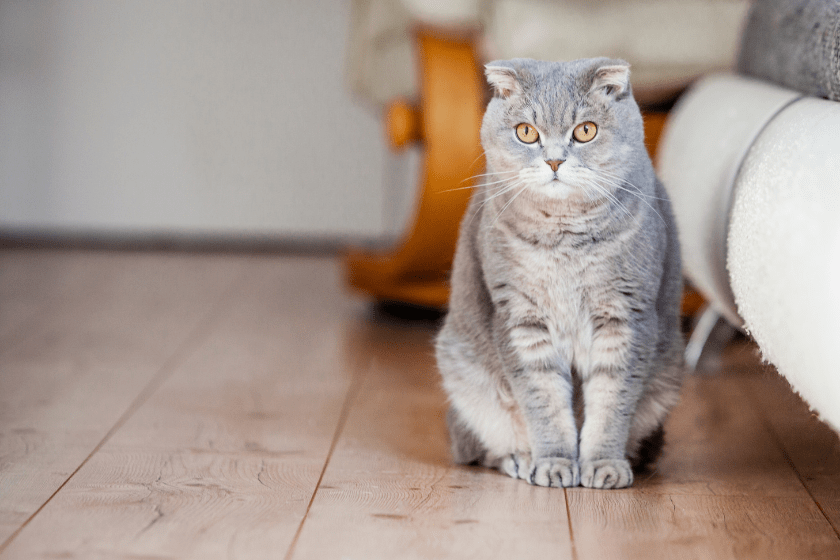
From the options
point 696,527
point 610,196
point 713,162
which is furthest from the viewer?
point 713,162

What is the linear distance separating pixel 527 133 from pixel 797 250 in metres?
0.38

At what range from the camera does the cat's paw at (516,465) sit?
1.20 metres

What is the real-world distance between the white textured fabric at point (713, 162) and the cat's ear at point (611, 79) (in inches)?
9.9

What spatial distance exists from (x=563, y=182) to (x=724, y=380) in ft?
2.76

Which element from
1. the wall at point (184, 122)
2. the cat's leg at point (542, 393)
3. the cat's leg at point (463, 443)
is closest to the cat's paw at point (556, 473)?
the cat's leg at point (542, 393)

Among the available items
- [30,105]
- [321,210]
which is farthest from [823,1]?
[30,105]

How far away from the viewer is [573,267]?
3.73 ft

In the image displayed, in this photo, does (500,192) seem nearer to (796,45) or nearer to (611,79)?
Answer: (611,79)

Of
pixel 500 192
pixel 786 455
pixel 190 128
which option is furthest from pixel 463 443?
pixel 190 128

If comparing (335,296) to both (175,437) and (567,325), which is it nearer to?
(175,437)

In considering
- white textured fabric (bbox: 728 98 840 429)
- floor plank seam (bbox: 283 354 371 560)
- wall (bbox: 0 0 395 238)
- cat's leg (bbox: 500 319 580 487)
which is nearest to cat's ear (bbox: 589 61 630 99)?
white textured fabric (bbox: 728 98 840 429)

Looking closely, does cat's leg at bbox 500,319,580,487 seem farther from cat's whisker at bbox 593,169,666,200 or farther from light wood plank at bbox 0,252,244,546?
light wood plank at bbox 0,252,244,546

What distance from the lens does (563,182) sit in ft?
3.65

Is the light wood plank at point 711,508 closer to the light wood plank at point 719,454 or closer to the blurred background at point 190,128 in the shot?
the light wood plank at point 719,454
